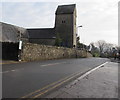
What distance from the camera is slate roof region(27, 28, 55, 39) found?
6195 centimetres

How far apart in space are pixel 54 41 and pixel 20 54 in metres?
40.3

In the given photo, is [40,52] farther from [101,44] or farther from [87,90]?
[101,44]

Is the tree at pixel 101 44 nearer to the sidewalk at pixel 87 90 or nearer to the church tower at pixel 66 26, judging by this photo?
the church tower at pixel 66 26

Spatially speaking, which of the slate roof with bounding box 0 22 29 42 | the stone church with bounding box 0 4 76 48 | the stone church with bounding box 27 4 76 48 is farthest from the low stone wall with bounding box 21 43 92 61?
the stone church with bounding box 27 4 76 48

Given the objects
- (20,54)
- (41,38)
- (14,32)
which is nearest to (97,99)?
(20,54)

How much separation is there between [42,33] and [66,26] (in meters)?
10.0

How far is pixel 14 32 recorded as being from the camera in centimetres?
5372

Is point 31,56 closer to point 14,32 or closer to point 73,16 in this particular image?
point 14,32

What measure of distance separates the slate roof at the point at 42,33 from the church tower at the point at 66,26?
2469 millimetres

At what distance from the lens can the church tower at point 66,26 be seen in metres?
62.2

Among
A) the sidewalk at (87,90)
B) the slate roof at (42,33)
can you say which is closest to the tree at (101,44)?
the slate roof at (42,33)

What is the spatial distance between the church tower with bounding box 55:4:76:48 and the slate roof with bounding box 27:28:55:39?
8.10ft

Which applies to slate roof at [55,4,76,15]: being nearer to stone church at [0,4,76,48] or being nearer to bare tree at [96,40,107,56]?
stone church at [0,4,76,48]

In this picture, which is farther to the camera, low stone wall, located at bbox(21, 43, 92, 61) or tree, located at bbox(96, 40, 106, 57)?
tree, located at bbox(96, 40, 106, 57)
